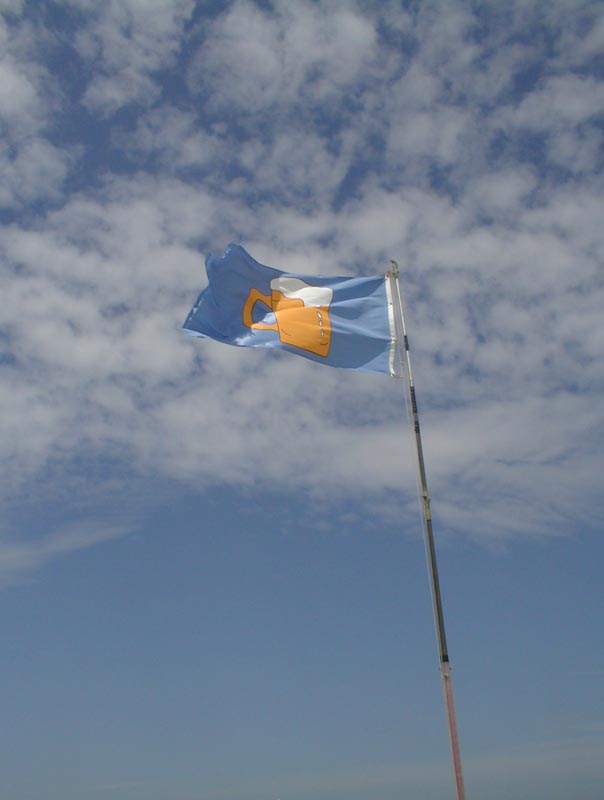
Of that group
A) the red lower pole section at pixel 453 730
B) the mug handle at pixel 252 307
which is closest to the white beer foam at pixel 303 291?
the mug handle at pixel 252 307

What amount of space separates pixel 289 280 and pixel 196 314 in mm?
3989

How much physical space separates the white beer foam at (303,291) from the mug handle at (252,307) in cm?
56

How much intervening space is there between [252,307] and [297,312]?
5.76ft

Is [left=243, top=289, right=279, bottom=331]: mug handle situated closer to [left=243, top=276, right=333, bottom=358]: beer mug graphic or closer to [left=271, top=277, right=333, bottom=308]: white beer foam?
[left=243, top=276, right=333, bottom=358]: beer mug graphic

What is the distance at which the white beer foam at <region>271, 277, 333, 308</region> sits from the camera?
32.5 m

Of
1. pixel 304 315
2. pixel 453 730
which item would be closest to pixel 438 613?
pixel 453 730

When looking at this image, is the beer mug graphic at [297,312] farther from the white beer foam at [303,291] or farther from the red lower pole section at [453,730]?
the red lower pole section at [453,730]

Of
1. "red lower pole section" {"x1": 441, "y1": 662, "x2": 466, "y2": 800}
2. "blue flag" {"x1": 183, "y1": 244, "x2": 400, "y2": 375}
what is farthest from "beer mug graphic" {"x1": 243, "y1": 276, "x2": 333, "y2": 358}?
"red lower pole section" {"x1": 441, "y1": 662, "x2": 466, "y2": 800}

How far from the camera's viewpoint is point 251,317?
32.3 meters

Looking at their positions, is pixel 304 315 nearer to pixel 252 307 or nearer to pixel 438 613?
pixel 252 307

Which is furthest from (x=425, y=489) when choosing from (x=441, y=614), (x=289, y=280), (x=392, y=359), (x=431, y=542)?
(x=289, y=280)

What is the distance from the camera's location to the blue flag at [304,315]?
31.5 metres

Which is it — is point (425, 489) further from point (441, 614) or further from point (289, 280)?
point (289, 280)

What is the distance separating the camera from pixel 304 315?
105 feet
